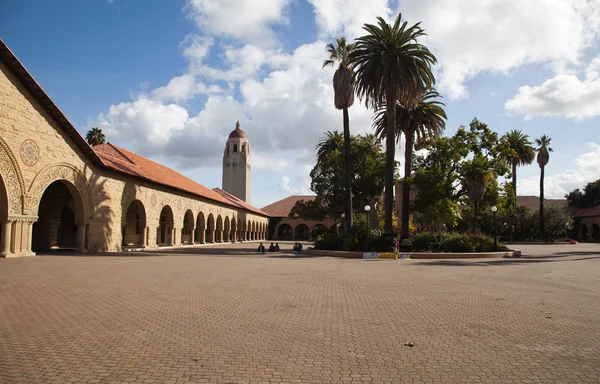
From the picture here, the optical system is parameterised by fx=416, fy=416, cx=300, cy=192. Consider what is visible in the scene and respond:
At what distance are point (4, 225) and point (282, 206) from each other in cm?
6298

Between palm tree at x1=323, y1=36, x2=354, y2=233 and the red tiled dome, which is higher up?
the red tiled dome

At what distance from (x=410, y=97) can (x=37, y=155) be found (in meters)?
20.6

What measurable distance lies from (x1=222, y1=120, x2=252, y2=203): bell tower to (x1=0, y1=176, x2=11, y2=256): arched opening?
67995mm

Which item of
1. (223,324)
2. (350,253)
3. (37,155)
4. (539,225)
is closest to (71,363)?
(223,324)

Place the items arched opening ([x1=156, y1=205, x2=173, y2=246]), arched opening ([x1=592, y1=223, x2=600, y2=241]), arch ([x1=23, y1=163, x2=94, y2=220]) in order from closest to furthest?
arch ([x1=23, y1=163, x2=94, y2=220]) < arched opening ([x1=156, y1=205, x2=173, y2=246]) < arched opening ([x1=592, y1=223, x2=600, y2=241])

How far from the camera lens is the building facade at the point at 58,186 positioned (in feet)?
55.8

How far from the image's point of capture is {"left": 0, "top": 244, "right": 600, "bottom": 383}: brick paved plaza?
468 centimetres

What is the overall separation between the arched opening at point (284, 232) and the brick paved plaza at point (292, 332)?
65.0m

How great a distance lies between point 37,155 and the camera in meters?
18.2

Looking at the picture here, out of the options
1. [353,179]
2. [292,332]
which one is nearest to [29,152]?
[292,332]

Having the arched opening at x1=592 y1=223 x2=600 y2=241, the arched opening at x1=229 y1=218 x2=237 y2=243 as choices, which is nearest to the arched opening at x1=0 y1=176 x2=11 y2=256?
the arched opening at x1=229 y1=218 x2=237 y2=243

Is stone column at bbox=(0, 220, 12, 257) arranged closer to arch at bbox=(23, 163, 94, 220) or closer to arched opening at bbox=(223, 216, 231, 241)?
arch at bbox=(23, 163, 94, 220)

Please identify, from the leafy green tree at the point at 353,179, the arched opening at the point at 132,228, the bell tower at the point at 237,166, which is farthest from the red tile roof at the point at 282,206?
the arched opening at the point at 132,228

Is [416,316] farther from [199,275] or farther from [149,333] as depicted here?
[199,275]
